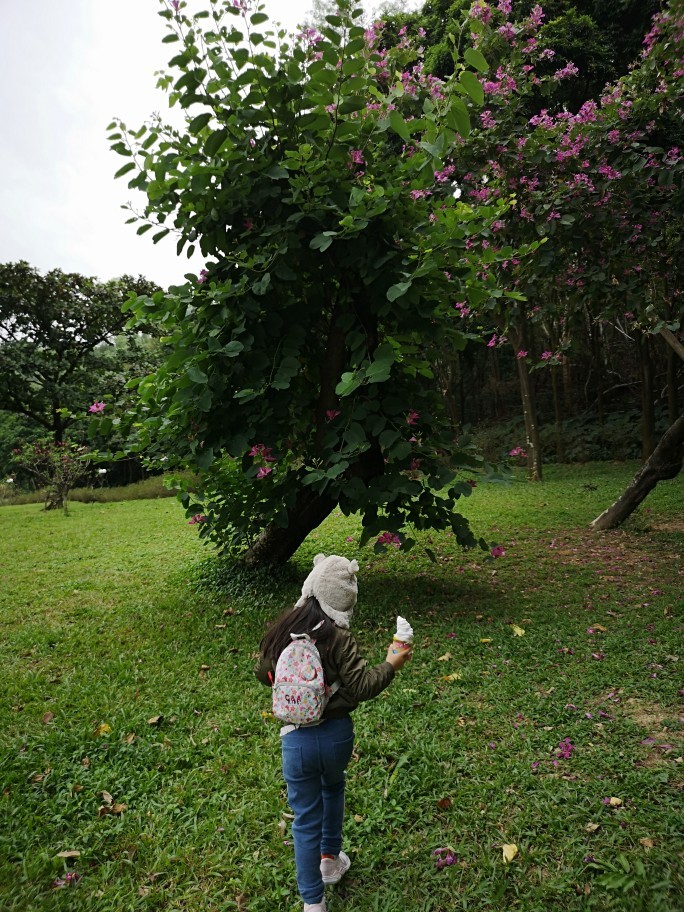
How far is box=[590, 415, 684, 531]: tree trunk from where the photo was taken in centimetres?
657

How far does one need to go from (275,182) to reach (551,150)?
11.7ft

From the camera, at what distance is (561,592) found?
5.21 meters

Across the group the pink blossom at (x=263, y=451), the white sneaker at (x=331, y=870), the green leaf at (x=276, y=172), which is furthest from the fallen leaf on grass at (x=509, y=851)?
the green leaf at (x=276, y=172)

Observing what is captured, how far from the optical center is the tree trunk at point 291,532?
17.1 ft

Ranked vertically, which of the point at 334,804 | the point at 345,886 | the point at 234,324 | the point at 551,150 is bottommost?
the point at 345,886

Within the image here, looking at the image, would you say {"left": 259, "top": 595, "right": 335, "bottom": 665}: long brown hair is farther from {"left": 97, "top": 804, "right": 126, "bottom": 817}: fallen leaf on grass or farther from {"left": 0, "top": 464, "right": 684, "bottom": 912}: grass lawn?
{"left": 97, "top": 804, "right": 126, "bottom": 817}: fallen leaf on grass

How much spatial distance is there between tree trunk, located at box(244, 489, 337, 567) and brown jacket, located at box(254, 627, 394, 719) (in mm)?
3041

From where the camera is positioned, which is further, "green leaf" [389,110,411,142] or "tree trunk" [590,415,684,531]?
"tree trunk" [590,415,684,531]

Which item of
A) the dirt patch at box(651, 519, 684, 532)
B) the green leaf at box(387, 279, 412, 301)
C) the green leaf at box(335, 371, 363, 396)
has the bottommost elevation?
the dirt patch at box(651, 519, 684, 532)

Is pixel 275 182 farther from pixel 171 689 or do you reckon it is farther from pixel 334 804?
pixel 334 804

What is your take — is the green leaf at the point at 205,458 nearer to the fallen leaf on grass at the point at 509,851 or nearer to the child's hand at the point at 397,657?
the child's hand at the point at 397,657

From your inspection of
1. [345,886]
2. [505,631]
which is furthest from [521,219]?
[345,886]

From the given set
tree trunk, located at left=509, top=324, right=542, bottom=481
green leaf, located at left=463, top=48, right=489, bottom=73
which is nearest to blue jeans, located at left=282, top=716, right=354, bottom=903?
green leaf, located at left=463, top=48, right=489, bottom=73

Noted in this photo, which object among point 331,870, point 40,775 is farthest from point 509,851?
point 40,775
